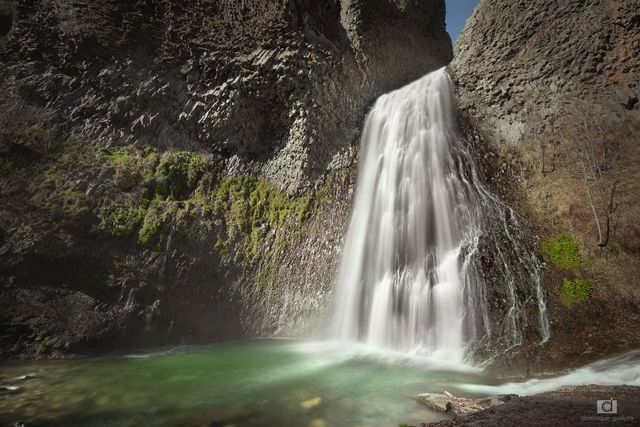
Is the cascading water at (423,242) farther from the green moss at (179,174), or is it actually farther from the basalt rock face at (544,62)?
the green moss at (179,174)

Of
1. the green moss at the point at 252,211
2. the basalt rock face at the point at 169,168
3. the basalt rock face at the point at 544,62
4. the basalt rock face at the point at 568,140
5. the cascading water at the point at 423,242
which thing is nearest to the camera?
the basalt rock face at the point at 568,140

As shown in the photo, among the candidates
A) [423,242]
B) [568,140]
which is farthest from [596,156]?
[423,242]

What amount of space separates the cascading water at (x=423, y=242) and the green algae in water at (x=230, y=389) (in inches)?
43.7

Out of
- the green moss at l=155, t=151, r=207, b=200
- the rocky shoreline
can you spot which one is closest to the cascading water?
the rocky shoreline

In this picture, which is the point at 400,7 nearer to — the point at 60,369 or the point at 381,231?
the point at 381,231

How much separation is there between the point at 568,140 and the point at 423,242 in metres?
4.59

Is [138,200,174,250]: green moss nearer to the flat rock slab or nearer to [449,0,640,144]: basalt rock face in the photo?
the flat rock slab

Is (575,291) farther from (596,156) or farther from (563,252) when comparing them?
(596,156)

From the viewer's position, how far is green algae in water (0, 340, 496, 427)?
442cm

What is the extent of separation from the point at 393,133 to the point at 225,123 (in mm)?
6182

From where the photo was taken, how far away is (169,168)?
11352 mm

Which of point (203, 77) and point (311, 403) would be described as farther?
point (203, 77)

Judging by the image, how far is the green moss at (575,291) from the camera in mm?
6590

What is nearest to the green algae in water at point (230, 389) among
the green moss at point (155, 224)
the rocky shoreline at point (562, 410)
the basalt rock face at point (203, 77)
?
the rocky shoreline at point (562, 410)
